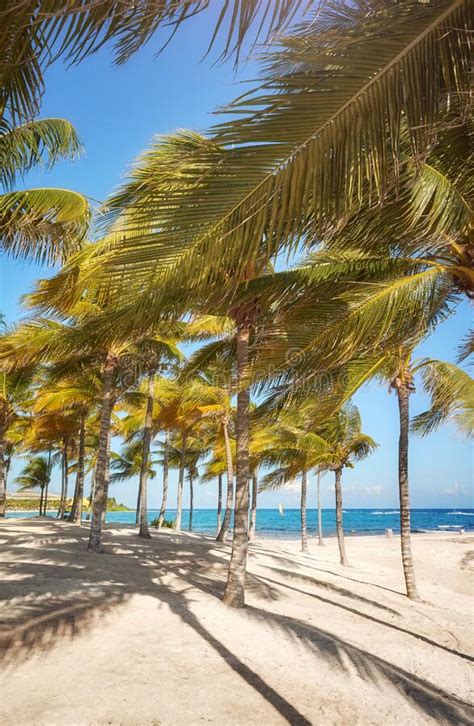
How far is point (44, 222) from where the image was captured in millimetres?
7105

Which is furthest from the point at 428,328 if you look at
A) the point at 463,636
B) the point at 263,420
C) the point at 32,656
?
the point at 463,636

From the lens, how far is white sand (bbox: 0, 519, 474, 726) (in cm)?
442

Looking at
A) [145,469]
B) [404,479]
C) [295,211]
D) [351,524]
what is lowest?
[351,524]

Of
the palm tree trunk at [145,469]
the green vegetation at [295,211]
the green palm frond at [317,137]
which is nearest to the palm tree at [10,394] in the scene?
the palm tree trunk at [145,469]

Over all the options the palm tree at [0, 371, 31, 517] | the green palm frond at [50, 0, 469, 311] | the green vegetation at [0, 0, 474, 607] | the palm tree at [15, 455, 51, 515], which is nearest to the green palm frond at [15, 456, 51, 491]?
the palm tree at [15, 455, 51, 515]

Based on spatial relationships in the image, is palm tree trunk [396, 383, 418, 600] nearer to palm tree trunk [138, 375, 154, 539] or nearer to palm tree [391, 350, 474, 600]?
palm tree [391, 350, 474, 600]

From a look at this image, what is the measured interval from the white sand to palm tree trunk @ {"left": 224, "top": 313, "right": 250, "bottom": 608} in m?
0.38

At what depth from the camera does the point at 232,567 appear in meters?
8.48

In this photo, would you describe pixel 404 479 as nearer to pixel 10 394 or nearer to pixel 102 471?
pixel 102 471

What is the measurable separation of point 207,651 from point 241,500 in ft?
10.4

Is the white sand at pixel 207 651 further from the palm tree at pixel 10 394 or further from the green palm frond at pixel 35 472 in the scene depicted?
the green palm frond at pixel 35 472

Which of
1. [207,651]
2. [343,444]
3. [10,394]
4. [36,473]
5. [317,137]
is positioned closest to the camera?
[317,137]

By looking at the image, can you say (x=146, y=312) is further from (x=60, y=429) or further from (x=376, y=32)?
(x=60, y=429)

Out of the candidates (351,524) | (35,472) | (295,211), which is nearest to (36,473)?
(35,472)
